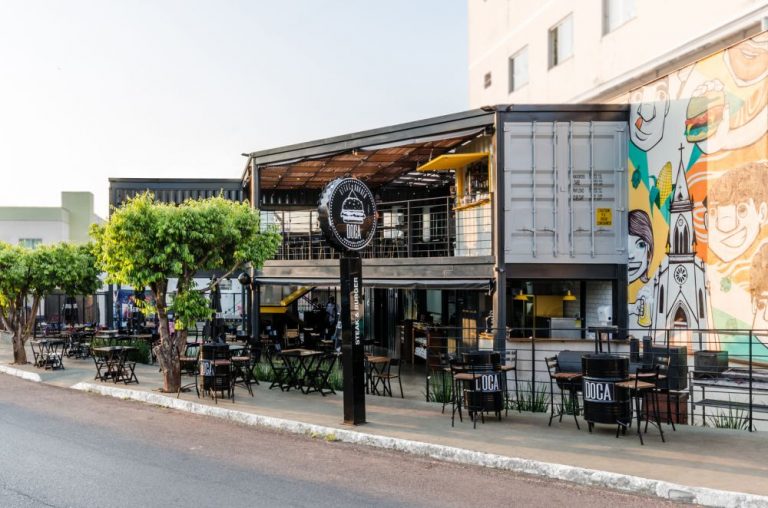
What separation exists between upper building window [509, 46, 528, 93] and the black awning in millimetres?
9081

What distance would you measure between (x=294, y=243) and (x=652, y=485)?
18.5 metres

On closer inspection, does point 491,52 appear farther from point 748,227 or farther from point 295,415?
point 295,415

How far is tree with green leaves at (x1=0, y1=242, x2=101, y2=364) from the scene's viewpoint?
59.8ft

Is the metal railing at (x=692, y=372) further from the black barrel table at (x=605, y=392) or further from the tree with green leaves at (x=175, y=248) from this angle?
the tree with green leaves at (x=175, y=248)

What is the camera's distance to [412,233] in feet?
77.3

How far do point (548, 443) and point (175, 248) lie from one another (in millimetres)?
7822

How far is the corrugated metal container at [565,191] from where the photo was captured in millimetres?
14242

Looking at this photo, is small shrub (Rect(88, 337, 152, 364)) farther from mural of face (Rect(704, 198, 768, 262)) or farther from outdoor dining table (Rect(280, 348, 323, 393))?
mural of face (Rect(704, 198, 768, 262))

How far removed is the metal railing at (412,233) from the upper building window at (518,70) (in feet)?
14.3

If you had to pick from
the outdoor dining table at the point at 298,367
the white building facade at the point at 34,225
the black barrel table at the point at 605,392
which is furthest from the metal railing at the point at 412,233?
the white building facade at the point at 34,225

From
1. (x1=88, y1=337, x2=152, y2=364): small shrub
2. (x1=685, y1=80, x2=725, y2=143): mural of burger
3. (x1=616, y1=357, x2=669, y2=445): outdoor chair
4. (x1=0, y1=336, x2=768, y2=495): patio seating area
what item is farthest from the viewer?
(x1=88, y1=337, x2=152, y2=364): small shrub

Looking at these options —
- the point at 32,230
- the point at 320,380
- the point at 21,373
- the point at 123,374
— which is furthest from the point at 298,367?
the point at 32,230

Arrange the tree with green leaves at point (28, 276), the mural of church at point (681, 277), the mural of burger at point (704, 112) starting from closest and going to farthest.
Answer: the mural of burger at point (704, 112) < the mural of church at point (681, 277) < the tree with green leaves at point (28, 276)

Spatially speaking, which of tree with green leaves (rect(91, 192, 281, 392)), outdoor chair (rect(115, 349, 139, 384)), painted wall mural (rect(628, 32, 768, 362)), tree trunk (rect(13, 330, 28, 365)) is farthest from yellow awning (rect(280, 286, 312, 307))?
painted wall mural (rect(628, 32, 768, 362))
